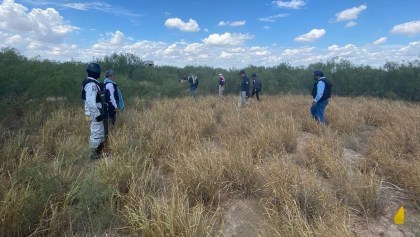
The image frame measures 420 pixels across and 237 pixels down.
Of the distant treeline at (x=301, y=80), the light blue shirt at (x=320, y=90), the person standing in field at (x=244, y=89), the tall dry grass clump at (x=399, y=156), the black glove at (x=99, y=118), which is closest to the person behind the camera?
the tall dry grass clump at (x=399, y=156)

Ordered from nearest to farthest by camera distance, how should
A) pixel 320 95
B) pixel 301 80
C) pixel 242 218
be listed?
pixel 242 218, pixel 320 95, pixel 301 80

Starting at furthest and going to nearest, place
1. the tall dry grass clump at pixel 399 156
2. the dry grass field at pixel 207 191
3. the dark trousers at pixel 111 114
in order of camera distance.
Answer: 1. the dark trousers at pixel 111 114
2. the tall dry grass clump at pixel 399 156
3. the dry grass field at pixel 207 191

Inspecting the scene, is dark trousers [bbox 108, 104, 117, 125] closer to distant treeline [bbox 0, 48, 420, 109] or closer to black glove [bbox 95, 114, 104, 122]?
black glove [bbox 95, 114, 104, 122]

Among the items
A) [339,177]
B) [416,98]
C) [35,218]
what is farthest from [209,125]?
[416,98]

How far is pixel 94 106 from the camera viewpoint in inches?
243

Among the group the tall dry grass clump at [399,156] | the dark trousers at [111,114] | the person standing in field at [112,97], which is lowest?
the tall dry grass clump at [399,156]

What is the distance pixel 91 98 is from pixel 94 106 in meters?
0.17

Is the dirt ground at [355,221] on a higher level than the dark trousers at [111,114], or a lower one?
lower

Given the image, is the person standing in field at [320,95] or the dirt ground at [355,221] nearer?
the dirt ground at [355,221]

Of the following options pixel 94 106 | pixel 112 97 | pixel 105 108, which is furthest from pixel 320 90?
pixel 94 106

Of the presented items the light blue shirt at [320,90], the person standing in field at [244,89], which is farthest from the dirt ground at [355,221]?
the person standing in field at [244,89]

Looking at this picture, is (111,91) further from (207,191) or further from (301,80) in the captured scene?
(301,80)

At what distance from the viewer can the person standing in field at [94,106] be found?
6105mm

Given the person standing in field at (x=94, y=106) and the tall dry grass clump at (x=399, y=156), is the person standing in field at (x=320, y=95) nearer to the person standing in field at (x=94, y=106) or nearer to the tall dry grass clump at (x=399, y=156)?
the tall dry grass clump at (x=399, y=156)
